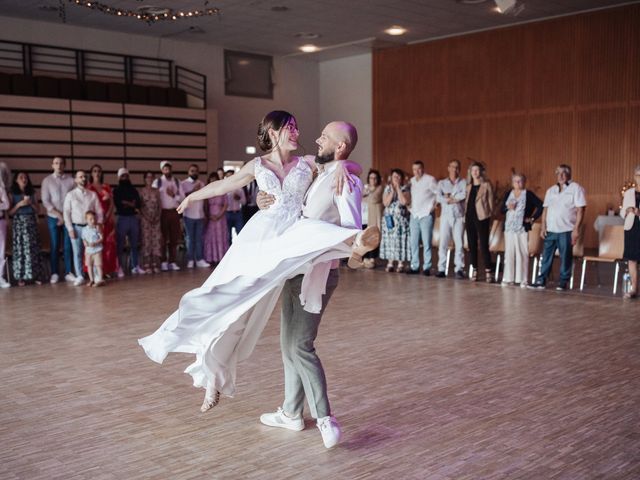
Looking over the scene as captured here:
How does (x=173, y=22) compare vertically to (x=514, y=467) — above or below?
above

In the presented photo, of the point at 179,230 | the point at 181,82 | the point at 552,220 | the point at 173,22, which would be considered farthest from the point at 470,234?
the point at 181,82

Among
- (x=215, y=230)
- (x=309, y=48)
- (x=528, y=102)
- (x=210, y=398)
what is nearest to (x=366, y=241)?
(x=210, y=398)

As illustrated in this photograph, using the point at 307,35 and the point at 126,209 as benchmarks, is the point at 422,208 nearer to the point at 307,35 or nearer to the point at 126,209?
the point at 126,209

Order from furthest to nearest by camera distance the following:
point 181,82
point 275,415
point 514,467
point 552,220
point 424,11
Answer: point 181,82 → point 424,11 → point 552,220 → point 275,415 → point 514,467

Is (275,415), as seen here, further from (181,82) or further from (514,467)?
(181,82)

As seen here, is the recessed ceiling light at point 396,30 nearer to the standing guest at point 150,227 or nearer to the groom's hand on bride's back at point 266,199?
the standing guest at point 150,227

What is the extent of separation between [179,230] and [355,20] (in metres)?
5.52

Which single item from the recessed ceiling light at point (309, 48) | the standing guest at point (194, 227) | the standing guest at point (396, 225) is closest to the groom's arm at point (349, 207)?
the standing guest at point (396, 225)

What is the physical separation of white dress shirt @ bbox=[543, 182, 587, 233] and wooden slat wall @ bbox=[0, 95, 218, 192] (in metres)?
8.86

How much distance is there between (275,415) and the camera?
3697 mm

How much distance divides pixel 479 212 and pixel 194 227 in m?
4.48

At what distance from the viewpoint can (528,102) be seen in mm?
13633

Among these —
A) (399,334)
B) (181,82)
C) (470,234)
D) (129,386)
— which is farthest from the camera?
(181,82)

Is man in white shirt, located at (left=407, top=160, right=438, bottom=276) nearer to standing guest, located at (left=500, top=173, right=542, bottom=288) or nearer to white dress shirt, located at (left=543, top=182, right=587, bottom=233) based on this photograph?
standing guest, located at (left=500, top=173, right=542, bottom=288)
